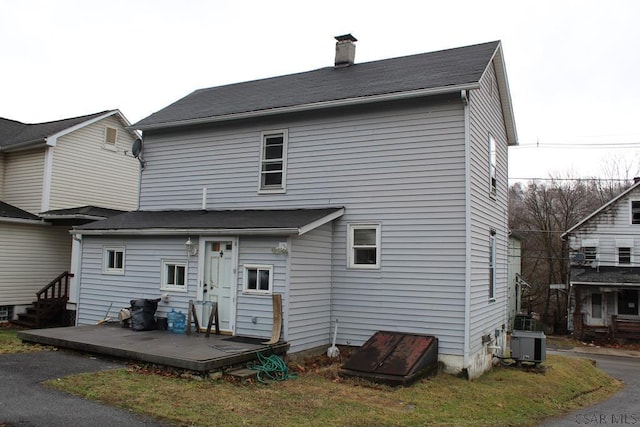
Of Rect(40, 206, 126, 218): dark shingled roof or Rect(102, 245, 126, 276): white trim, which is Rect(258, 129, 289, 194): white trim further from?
Rect(40, 206, 126, 218): dark shingled roof

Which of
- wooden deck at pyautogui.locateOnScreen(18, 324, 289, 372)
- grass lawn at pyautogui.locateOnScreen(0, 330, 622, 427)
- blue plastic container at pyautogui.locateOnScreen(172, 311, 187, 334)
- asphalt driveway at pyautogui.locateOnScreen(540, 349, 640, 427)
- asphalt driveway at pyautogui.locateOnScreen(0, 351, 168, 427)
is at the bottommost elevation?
asphalt driveway at pyautogui.locateOnScreen(540, 349, 640, 427)

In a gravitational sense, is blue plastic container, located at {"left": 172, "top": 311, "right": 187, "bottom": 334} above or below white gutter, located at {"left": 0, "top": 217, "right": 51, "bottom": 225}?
below

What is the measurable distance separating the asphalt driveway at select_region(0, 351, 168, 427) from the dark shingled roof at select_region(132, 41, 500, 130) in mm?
7407

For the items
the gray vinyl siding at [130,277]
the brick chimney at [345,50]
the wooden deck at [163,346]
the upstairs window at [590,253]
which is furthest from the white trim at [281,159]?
the upstairs window at [590,253]

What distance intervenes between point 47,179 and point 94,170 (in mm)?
2234

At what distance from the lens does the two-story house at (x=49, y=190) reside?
57.0 ft

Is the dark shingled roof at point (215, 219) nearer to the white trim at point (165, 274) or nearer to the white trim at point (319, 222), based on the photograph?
the white trim at point (319, 222)

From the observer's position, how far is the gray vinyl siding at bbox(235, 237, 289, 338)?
1077 centimetres

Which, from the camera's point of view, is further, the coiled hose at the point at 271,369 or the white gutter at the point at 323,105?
the white gutter at the point at 323,105

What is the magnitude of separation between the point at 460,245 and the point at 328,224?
10.2 feet

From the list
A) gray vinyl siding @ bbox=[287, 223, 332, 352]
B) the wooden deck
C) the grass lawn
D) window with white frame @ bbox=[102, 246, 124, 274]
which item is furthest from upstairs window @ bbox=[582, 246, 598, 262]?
window with white frame @ bbox=[102, 246, 124, 274]

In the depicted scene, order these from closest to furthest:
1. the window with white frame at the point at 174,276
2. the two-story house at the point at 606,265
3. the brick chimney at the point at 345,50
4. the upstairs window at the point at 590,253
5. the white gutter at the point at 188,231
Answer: the white gutter at the point at 188,231 → the window with white frame at the point at 174,276 → the brick chimney at the point at 345,50 → the two-story house at the point at 606,265 → the upstairs window at the point at 590,253

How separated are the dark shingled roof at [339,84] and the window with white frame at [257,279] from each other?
4308 millimetres

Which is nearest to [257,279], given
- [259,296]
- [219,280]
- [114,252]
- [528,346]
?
[259,296]
